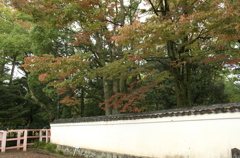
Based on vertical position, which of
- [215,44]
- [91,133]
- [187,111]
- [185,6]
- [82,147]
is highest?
[185,6]

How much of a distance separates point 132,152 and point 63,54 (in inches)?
370

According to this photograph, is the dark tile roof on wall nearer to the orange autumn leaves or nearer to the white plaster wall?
the white plaster wall

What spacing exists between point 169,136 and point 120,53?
21.4ft

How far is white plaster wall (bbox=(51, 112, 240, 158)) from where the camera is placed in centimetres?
443

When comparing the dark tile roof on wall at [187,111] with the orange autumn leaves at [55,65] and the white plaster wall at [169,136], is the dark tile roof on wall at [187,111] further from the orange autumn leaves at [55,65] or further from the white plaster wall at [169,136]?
the orange autumn leaves at [55,65]

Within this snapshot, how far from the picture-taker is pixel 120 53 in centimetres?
1107

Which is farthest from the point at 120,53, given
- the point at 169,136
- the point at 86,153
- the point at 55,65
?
the point at 169,136

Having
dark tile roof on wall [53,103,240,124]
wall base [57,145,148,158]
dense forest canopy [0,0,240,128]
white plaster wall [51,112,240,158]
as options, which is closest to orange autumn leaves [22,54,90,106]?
dense forest canopy [0,0,240,128]

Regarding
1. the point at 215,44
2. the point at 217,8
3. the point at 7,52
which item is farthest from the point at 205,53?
the point at 7,52

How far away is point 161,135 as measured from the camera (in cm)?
574

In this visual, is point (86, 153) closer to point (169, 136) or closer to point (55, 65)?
point (55, 65)

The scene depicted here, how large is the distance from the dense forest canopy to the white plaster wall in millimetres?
1605

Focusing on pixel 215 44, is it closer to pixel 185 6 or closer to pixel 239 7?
pixel 185 6

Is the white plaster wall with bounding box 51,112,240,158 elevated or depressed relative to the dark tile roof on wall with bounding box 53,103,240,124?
depressed
